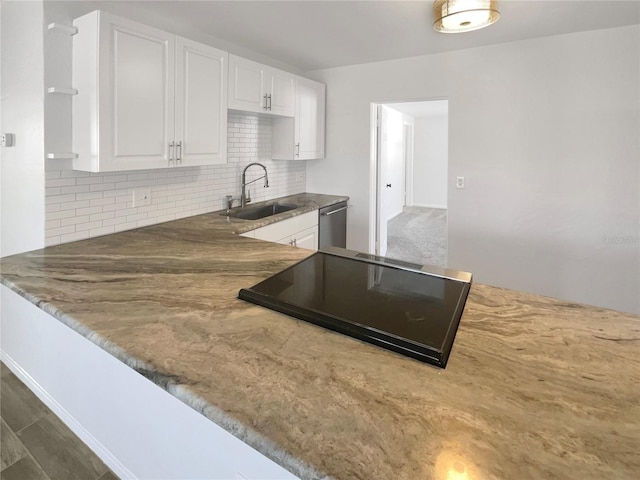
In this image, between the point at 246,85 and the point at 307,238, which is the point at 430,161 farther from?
the point at 246,85

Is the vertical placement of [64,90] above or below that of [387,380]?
above

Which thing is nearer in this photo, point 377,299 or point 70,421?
point 377,299

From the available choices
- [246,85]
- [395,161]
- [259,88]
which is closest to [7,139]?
→ [246,85]

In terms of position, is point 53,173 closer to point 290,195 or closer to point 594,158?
point 290,195

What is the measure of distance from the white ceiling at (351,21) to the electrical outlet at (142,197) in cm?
110

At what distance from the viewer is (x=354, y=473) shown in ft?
2.18

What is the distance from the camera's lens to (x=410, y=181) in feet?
32.8

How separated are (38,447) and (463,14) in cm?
301

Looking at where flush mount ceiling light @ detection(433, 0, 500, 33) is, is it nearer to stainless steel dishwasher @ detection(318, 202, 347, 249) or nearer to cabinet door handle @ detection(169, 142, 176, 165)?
cabinet door handle @ detection(169, 142, 176, 165)

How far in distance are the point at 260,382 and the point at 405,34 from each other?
296 centimetres

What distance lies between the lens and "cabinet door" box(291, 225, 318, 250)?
3418 millimetres

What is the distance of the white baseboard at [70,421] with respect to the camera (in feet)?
5.44

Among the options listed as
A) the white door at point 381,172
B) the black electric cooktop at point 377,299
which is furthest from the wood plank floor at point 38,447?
the white door at point 381,172

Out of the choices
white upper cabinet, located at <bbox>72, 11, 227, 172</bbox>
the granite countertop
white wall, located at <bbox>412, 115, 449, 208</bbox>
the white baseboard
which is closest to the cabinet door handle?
white upper cabinet, located at <bbox>72, 11, 227, 172</bbox>
